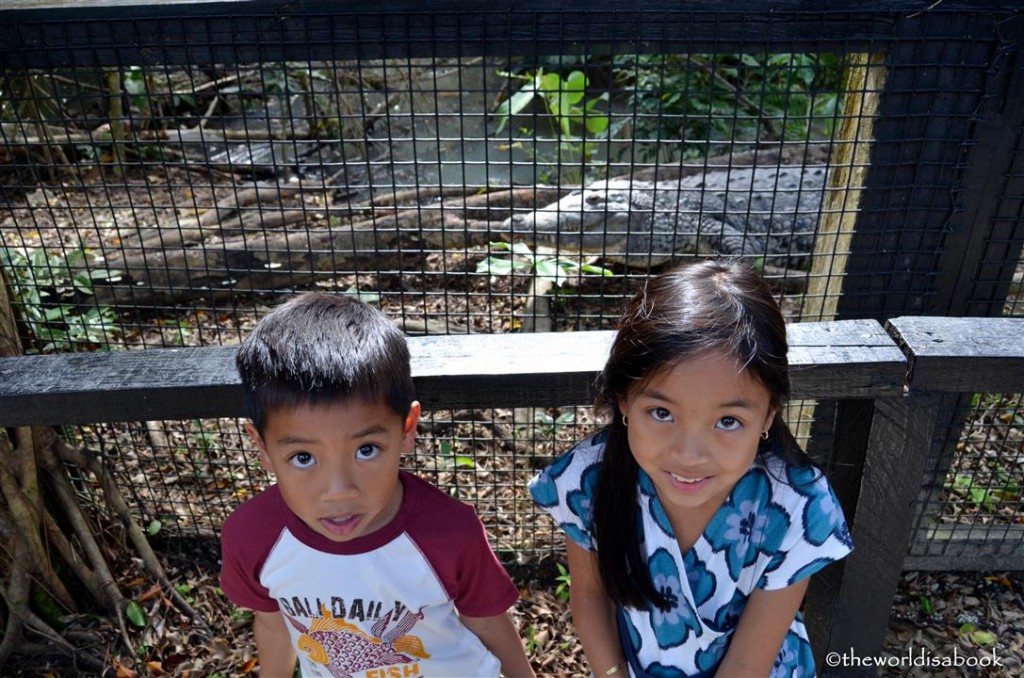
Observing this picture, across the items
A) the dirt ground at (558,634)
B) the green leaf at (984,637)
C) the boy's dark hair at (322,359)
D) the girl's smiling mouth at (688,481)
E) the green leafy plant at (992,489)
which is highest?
the boy's dark hair at (322,359)

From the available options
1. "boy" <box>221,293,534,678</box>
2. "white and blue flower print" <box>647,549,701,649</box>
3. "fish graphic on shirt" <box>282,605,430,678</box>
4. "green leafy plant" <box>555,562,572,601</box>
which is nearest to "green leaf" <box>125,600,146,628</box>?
"boy" <box>221,293,534,678</box>

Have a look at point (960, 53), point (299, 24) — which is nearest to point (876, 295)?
point (960, 53)

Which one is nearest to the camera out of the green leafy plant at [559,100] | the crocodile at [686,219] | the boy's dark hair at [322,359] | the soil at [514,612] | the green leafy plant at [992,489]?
the boy's dark hair at [322,359]

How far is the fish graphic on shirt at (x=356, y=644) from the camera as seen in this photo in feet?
4.95

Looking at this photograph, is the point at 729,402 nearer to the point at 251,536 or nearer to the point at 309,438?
the point at 309,438

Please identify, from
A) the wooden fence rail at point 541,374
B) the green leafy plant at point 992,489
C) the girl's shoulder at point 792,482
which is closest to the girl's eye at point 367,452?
the wooden fence rail at point 541,374

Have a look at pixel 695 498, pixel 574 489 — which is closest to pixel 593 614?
pixel 574 489

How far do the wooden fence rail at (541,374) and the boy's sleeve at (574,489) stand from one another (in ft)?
0.38

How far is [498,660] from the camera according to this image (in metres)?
1.60

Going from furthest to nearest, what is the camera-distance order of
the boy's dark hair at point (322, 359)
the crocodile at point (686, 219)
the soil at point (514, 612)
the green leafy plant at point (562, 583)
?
1. the crocodile at point (686, 219)
2. the green leafy plant at point (562, 583)
3. the soil at point (514, 612)
4. the boy's dark hair at point (322, 359)

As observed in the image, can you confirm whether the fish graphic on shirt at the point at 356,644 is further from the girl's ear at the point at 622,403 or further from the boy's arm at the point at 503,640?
the girl's ear at the point at 622,403

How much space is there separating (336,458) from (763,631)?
83cm

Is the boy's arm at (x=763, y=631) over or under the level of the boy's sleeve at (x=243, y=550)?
under

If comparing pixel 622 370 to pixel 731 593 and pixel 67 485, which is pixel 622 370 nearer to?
pixel 731 593
